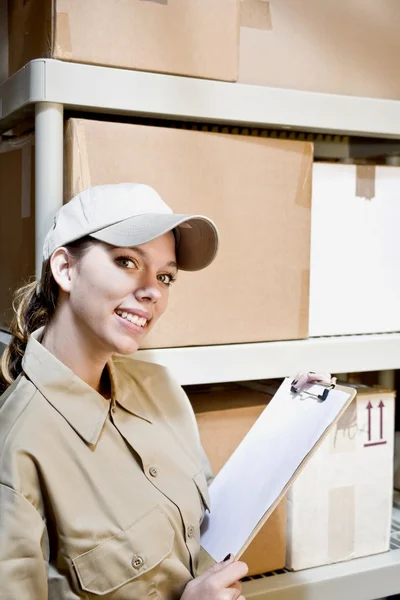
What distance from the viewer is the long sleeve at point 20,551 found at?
33.3 inches

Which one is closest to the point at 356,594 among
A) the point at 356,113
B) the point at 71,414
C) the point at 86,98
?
the point at 71,414

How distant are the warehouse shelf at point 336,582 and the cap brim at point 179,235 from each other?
26.9 inches

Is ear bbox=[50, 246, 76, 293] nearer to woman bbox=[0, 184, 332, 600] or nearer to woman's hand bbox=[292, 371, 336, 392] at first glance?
woman bbox=[0, 184, 332, 600]

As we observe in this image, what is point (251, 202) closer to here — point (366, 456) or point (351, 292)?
point (351, 292)

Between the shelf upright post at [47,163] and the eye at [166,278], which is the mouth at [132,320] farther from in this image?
the shelf upright post at [47,163]

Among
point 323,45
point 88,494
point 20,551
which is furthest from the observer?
point 323,45

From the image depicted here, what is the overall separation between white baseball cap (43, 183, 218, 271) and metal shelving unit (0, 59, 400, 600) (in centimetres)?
12

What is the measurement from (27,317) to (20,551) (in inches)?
15.2

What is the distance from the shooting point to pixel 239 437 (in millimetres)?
1371

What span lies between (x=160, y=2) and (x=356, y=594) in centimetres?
124

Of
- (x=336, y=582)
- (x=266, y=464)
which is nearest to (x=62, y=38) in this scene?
(x=266, y=464)

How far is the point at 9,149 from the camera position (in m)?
1.36

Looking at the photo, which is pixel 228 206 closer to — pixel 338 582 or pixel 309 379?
pixel 309 379

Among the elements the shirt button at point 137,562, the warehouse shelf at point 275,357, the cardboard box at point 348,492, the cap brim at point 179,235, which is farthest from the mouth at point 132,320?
the cardboard box at point 348,492
